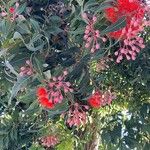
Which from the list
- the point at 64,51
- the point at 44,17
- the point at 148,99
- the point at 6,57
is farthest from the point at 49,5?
the point at 148,99

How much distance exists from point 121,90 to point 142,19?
2.58 feet

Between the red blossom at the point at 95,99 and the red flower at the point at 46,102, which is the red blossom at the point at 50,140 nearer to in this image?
the red blossom at the point at 95,99

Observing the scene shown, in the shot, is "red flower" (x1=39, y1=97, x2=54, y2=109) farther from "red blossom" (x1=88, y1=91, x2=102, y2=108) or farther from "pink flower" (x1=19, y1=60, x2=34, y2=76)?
"red blossom" (x1=88, y1=91, x2=102, y2=108)

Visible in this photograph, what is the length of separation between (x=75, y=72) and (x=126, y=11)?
0.97ft

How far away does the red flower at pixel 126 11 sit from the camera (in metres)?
1.16

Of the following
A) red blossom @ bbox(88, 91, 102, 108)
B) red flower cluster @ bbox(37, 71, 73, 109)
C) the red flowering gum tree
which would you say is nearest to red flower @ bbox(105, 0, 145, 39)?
the red flowering gum tree

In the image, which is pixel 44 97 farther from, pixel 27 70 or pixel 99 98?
pixel 99 98

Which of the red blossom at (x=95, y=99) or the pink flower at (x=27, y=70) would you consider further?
the red blossom at (x=95, y=99)

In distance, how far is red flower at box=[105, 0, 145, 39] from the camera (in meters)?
1.16

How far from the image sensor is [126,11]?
46.1 inches

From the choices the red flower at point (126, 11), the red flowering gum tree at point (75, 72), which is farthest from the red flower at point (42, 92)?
the red flower at point (126, 11)

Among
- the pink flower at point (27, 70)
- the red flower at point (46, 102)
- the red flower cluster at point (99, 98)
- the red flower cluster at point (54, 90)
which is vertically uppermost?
the pink flower at point (27, 70)

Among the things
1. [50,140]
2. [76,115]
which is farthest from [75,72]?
[50,140]

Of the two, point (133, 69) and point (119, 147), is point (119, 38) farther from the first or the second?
point (119, 147)
